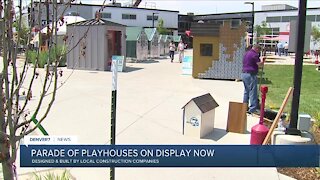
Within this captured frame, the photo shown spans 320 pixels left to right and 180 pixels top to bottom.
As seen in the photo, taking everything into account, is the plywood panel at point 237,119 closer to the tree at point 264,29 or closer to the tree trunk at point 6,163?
the tree trunk at point 6,163

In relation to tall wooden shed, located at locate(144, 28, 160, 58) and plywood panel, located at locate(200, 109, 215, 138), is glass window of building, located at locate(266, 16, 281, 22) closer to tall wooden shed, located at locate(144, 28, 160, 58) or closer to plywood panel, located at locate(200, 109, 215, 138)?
Answer: tall wooden shed, located at locate(144, 28, 160, 58)

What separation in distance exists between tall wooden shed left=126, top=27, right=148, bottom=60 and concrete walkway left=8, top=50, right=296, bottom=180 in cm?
1322

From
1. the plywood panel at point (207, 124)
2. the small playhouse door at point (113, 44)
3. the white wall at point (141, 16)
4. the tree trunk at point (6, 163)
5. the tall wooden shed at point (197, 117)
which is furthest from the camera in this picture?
the white wall at point (141, 16)

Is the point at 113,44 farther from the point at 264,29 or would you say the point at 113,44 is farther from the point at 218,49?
the point at 264,29

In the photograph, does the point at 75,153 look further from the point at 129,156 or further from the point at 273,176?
the point at 273,176

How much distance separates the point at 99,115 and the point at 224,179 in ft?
14.5

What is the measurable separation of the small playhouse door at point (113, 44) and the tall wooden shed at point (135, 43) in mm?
5575

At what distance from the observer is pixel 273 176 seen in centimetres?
516

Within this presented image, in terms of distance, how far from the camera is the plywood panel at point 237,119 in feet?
24.2

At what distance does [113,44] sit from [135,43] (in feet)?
21.0

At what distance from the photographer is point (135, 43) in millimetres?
27719

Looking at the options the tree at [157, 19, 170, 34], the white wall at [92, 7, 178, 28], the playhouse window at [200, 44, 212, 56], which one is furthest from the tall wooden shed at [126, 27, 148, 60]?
the tree at [157, 19, 170, 34]

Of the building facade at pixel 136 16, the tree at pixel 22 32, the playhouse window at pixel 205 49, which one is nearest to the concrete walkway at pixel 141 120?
the tree at pixel 22 32

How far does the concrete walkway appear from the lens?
204 inches
